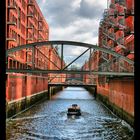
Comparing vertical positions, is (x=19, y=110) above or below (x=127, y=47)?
below

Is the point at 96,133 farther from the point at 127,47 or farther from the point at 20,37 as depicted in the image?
the point at 20,37

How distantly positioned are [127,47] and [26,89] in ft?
57.2

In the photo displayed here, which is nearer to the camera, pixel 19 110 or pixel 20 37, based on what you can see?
pixel 19 110

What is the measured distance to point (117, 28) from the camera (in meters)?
40.5
